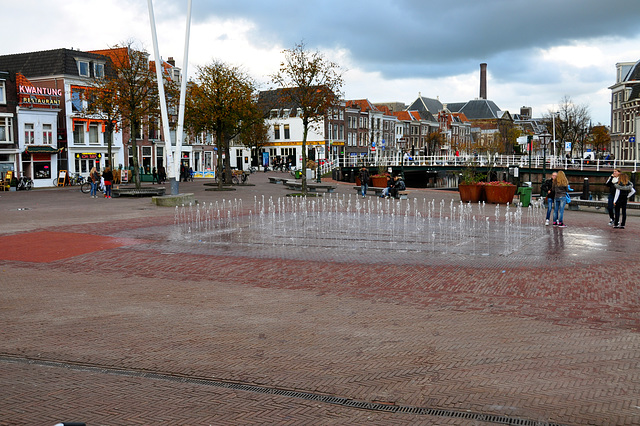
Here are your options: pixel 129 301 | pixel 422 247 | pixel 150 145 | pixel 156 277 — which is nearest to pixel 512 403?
pixel 129 301

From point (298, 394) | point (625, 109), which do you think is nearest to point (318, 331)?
point (298, 394)

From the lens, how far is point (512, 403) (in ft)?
15.8

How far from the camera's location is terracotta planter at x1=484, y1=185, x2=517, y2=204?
26.5 metres

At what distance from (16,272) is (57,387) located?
615 centimetres

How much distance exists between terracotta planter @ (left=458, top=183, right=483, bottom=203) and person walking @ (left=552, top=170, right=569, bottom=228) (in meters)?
9.58

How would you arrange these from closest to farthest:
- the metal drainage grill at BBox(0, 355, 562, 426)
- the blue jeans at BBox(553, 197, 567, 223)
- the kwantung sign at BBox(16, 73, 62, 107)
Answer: the metal drainage grill at BBox(0, 355, 562, 426) → the blue jeans at BBox(553, 197, 567, 223) → the kwantung sign at BBox(16, 73, 62, 107)

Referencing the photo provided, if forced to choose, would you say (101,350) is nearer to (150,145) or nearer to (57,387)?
(57,387)

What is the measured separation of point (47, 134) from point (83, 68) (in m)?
7.25

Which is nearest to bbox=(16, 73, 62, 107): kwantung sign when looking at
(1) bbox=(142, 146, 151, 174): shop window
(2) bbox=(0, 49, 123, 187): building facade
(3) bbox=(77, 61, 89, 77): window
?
(2) bbox=(0, 49, 123, 187): building facade

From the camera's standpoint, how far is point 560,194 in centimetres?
1734

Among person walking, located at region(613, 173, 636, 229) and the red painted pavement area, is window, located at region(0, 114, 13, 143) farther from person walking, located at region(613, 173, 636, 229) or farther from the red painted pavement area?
person walking, located at region(613, 173, 636, 229)

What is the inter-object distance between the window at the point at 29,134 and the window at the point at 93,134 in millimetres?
6956

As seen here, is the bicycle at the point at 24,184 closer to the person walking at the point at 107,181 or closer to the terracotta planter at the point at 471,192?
the person walking at the point at 107,181

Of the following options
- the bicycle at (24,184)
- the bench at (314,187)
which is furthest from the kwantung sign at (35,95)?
Result: the bench at (314,187)
